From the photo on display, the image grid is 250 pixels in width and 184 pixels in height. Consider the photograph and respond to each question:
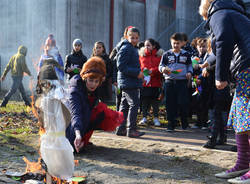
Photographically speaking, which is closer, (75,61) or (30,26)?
(75,61)

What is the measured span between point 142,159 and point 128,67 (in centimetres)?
193

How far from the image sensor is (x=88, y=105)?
454 centimetres

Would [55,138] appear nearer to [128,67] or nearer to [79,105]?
[79,105]

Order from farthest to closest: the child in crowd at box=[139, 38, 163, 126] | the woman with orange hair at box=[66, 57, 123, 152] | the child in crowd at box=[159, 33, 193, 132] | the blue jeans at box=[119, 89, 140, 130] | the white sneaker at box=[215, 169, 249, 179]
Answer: the child in crowd at box=[139, 38, 163, 126] → the child in crowd at box=[159, 33, 193, 132] → the blue jeans at box=[119, 89, 140, 130] → the woman with orange hair at box=[66, 57, 123, 152] → the white sneaker at box=[215, 169, 249, 179]

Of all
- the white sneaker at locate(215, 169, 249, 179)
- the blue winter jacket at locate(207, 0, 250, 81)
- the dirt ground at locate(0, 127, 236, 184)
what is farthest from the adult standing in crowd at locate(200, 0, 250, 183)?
the dirt ground at locate(0, 127, 236, 184)

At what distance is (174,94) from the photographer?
6.25 m

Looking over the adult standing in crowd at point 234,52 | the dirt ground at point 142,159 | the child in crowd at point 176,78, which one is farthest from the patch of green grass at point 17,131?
the adult standing in crowd at point 234,52

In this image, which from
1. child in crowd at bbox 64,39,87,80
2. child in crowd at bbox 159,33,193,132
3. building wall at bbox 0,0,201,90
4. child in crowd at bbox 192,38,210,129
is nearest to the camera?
child in crowd at bbox 159,33,193,132

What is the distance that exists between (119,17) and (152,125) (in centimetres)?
809

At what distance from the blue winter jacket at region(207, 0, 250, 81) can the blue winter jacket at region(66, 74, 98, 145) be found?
1820mm

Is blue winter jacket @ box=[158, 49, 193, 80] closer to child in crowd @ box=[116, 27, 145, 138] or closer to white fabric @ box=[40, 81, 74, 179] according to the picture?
child in crowd @ box=[116, 27, 145, 138]

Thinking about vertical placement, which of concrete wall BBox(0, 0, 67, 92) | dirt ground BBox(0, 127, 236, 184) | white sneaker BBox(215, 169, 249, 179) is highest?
concrete wall BBox(0, 0, 67, 92)

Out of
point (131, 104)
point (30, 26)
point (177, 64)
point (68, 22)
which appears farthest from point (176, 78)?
point (30, 26)

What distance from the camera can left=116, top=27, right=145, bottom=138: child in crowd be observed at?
5629 millimetres
